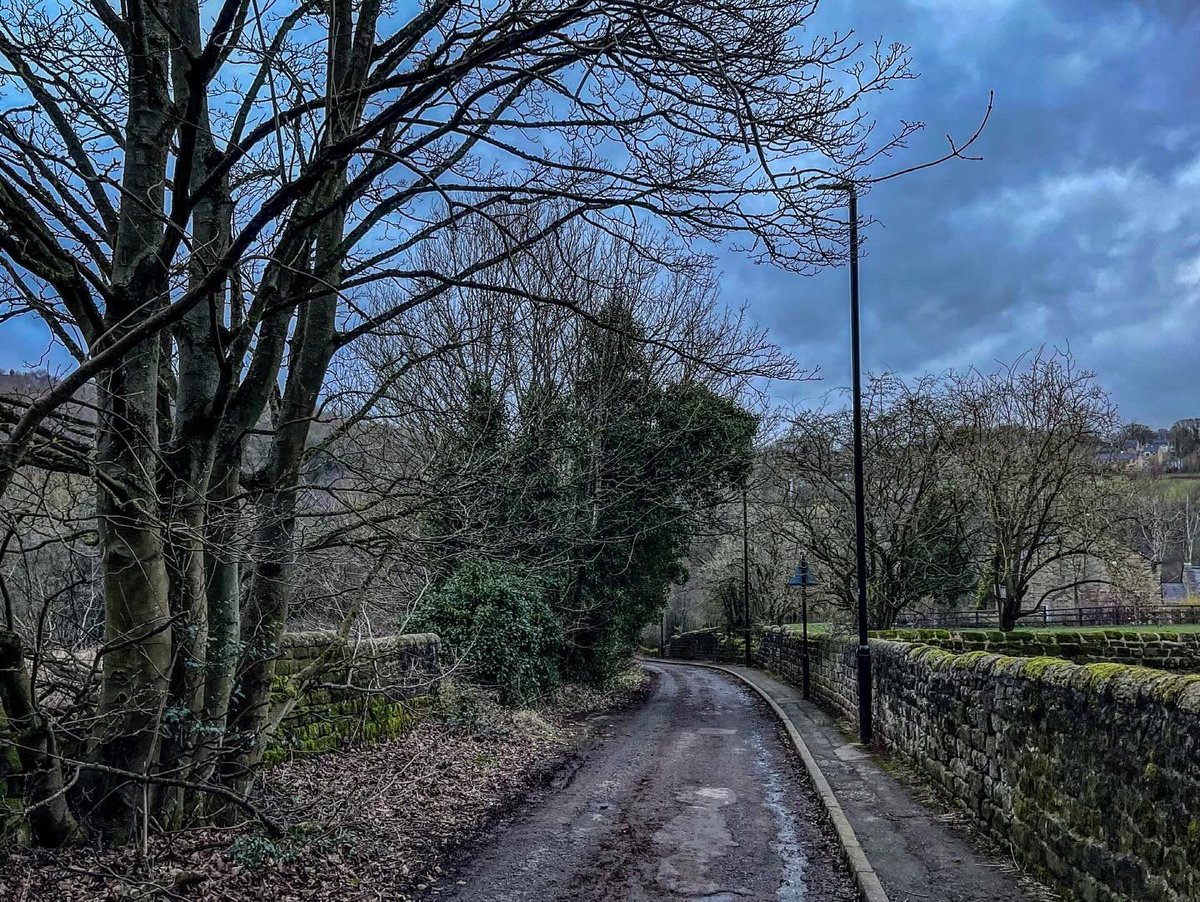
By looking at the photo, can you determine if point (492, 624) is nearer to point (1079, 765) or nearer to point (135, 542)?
point (135, 542)

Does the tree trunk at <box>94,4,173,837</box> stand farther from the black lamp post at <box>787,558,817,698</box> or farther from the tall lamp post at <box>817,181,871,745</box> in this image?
the black lamp post at <box>787,558,817,698</box>

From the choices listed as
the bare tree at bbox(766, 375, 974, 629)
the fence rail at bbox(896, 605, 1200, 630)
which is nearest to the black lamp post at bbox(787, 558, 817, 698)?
the bare tree at bbox(766, 375, 974, 629)

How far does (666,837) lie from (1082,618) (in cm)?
3789

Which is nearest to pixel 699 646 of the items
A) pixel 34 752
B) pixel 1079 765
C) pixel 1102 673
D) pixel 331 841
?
pixel 331 841

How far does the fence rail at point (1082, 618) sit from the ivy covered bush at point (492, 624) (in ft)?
65.3

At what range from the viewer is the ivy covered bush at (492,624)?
15383 mm

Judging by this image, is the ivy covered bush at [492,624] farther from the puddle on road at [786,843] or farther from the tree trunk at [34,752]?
the tree trunk at [34,752]

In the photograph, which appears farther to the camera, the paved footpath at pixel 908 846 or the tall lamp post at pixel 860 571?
the tall lamp post at pixel 860 571

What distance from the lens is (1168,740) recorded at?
4.55 m

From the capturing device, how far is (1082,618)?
39406mm

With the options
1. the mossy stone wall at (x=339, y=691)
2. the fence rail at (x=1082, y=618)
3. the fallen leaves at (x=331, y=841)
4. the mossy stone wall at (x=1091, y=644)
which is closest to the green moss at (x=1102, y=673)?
the fallen leaves at (x=331, y=841)

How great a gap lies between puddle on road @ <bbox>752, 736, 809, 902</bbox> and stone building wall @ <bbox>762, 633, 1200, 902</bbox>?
168 cm

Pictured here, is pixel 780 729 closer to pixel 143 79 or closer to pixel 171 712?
pixel 171 712

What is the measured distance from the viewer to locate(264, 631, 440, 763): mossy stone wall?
893cm
